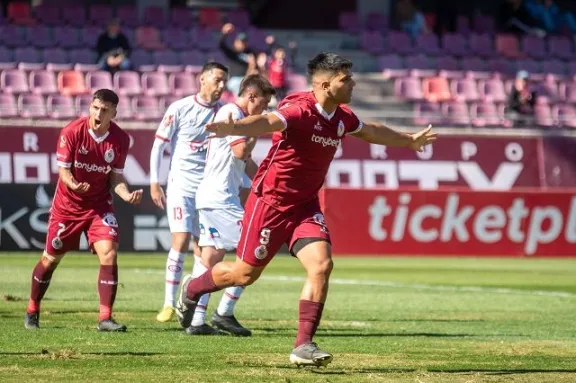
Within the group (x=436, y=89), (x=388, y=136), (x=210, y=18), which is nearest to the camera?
(x=388, y=136)

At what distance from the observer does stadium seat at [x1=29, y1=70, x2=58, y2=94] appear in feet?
96.0

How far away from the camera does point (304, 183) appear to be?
962cm

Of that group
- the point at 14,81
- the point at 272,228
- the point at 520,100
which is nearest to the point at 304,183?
the point at 272,228

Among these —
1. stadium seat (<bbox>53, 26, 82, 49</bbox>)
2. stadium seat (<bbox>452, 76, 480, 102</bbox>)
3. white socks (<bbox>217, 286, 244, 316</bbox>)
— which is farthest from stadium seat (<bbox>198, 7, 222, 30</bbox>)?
white socks (<bbox>217, 286, 244, 316</bbox>)

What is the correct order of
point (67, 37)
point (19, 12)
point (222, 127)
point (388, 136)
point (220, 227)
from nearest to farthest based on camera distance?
point (222, 127)
point (388, 136)
point (220, 227)
point (67, 37)
point (19, 12)

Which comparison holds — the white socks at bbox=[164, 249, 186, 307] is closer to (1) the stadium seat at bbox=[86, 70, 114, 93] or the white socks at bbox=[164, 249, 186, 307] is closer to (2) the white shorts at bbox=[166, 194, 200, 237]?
(2) the white shorts at bbox=[166, 194, 200, 237]

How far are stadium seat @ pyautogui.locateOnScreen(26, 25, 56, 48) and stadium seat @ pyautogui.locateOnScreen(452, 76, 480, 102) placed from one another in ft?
32.8

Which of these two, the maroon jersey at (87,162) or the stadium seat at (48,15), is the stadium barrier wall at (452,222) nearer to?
the stadium seat at (48,15)

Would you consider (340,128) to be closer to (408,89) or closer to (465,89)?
(408,89)

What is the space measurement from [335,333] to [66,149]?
2955mm

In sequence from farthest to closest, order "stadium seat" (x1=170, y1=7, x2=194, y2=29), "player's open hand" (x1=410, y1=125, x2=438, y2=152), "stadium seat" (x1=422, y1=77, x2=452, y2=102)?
"stadium seat" (x1=170, y1=7, x2=194, y2=29)
"stadium seat" (x1=422, y1=77, x2=452, y2=102)
"player's open hand" (x1=410, y1=125, x2=438, y2=152)

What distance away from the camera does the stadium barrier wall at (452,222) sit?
25.5 meters

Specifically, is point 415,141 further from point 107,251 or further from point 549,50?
point 549,50

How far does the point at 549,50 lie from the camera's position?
37.2m
